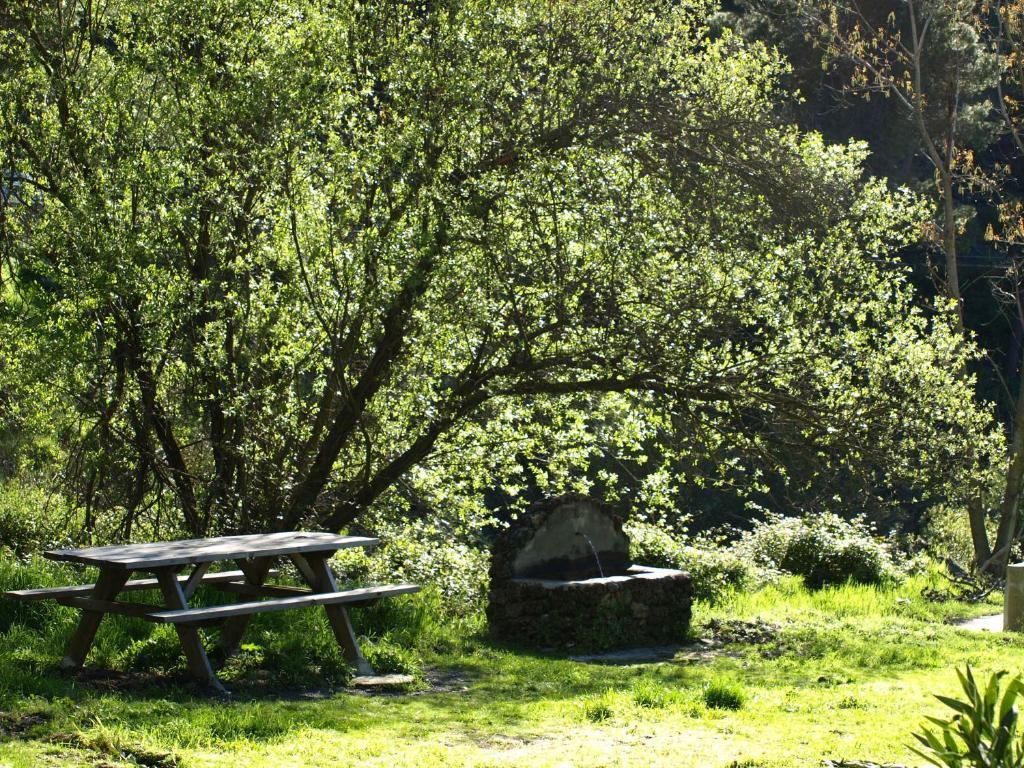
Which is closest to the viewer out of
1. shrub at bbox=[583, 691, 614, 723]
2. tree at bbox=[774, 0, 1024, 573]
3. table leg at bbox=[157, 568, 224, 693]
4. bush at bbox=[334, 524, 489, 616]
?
shrub at bbox=[583, 691, 614, 723]

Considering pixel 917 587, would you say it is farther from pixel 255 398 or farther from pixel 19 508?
pixel 19 508

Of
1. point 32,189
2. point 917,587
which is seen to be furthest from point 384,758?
point 917,587

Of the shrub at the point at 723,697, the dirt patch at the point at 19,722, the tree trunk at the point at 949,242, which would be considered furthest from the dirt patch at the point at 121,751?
the tree trunk at the point at 949,242

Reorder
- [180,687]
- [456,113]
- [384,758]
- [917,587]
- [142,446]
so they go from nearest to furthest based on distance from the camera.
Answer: [384,758] → [180,687] → [456,113] → [142,446] → [917,587]

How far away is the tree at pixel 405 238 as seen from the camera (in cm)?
1083

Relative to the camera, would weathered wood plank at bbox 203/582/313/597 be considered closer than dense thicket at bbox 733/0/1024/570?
Yes

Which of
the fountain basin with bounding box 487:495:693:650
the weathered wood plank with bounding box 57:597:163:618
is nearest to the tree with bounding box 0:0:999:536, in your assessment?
the fountain basin with bounding box 487:495:693:650

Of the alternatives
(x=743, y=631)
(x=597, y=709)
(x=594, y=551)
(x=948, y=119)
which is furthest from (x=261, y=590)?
(x=948, y=119)

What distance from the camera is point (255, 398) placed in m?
11.4

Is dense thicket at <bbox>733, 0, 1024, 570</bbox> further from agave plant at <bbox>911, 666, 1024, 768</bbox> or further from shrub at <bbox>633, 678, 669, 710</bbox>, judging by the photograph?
agave plant at <bbox>911, 666, 1024, 768</bbox>

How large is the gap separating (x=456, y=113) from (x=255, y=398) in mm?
3204

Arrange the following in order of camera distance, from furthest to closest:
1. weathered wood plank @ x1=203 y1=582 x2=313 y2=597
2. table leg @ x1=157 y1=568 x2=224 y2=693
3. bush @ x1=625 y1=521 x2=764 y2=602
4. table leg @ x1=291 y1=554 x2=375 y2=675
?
bush @ x1=625 y1=521 x2=764 y2=602
weathered wood plank @ x1=203 y1=582 x2=313 y2=597
table leg @ x1=291 y1=554 x2=375 y2=675
table leg @ x1=157 y1=568 x2=224 y2=693

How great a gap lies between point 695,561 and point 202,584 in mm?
6829

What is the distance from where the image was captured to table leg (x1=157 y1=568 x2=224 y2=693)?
23.6 ft
